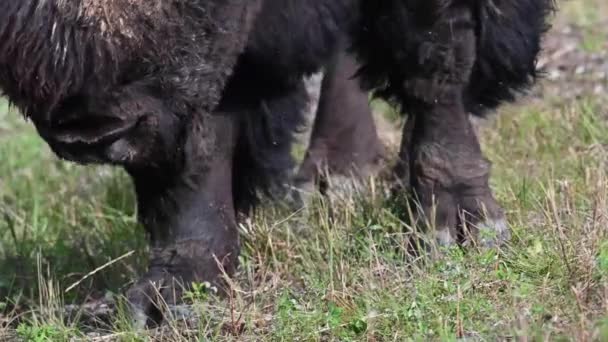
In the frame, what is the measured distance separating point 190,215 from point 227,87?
40 centimetres

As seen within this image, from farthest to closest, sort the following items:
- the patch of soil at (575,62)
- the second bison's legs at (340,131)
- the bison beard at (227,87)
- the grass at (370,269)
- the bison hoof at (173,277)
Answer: the patch of soil at (575,62), the second bison's legs at (340,131), the bison hoof at (173,277), the bison beard at (227,87), the grass at (370,269)

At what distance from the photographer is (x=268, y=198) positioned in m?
4.35

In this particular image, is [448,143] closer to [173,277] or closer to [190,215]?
[190,215]

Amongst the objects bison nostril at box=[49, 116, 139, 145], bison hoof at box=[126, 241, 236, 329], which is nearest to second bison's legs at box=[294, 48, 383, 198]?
bison hoof at box=[126, 241, 236, 329]

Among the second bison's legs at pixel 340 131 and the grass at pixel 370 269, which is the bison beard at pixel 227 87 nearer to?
the grass at pixel 370 269

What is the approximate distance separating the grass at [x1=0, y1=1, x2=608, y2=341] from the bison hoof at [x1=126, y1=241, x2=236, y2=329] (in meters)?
0.08

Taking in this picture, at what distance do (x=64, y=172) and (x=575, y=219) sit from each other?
11.5 feet

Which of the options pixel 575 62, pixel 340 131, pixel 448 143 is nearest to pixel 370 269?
pixel 448 143

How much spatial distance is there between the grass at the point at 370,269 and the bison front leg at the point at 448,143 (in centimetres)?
12

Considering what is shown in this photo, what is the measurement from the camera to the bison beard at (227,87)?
3.31 metres

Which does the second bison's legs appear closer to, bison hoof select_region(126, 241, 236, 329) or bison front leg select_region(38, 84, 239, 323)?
bison front leg select_region(38, 84, 239, 323)

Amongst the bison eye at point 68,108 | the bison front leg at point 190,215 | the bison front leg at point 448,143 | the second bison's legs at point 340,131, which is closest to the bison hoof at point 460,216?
the bison front leg at point 448,143

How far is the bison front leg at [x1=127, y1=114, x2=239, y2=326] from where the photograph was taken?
386 centimetres

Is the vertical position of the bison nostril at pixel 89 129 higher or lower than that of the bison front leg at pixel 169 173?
higher
